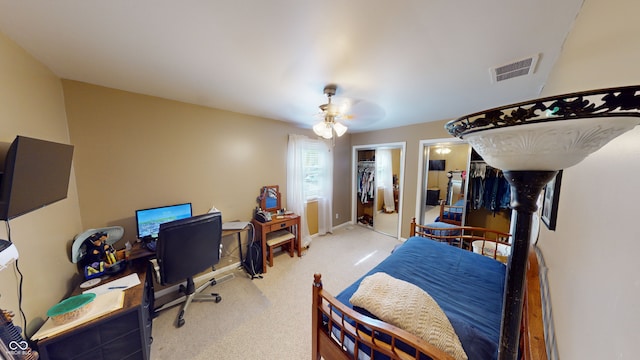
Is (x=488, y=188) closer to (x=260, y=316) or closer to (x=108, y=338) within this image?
(x=260, y=316)

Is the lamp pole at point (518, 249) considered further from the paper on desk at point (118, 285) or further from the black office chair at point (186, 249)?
the paper on desk at point (118, 285)

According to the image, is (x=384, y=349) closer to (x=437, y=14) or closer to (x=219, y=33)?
(x=437, y=14)

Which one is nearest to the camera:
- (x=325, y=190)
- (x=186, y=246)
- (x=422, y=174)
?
(x=186, y=246)

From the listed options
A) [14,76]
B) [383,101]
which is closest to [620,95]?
[383,101]

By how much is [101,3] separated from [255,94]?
119 cm

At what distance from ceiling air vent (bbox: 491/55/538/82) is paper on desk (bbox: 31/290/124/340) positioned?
329 cm

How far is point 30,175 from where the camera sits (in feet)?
3.25

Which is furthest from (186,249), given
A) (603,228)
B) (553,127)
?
(603,228)

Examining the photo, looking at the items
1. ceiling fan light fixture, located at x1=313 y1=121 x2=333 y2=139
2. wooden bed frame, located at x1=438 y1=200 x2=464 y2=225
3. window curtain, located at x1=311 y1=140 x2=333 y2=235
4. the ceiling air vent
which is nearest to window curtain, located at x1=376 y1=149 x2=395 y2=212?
window curtain, located at x1=311 y1=140 x2=333 y2=235

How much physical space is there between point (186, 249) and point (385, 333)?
6.08 feet

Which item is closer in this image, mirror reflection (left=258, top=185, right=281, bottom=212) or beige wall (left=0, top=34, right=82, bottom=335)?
beige wall (left=0, top=34, right=82, bottom=335)

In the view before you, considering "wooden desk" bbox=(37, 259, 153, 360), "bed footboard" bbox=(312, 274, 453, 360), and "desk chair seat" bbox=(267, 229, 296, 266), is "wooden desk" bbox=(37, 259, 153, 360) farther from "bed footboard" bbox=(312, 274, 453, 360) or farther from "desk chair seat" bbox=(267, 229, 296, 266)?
"desk chair seat" bbox=(267, 229, 296, 266)

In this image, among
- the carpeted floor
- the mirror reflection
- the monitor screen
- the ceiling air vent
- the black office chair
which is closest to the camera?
the ceiling air vent

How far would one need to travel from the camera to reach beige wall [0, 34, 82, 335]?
3.60 feet
